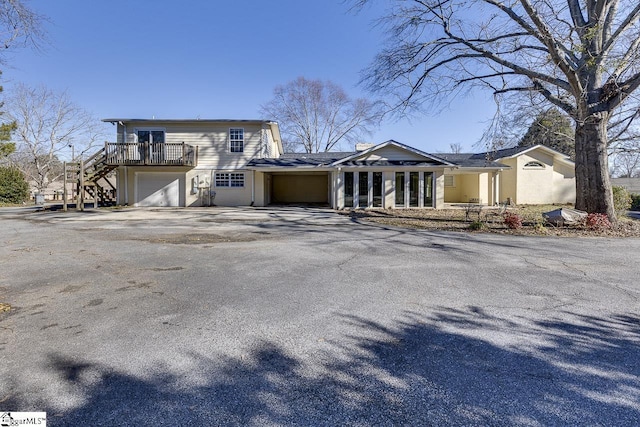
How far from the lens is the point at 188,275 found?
521 centimetres

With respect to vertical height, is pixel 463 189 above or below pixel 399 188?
above

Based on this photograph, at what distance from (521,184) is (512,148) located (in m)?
3.55

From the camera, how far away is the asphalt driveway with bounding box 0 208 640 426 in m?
2.09

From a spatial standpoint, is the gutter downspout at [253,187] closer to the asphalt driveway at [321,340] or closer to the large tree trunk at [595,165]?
the asphalt driveway at [321,340]

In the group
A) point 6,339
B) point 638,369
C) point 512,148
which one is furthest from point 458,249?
point 512,148

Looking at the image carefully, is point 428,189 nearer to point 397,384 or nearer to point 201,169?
point 201,169

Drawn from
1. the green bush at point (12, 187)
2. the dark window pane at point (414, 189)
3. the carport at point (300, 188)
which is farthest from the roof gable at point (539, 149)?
the green bush at point (12, 187)

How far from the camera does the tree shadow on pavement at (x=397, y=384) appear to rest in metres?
2.00

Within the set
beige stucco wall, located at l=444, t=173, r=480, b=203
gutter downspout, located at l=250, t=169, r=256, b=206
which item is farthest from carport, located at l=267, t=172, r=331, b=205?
beige stucco wall, located at l=444, t=173, r=480, b=203

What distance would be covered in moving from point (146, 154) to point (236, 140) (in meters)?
5.36

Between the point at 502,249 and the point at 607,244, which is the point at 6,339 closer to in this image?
the point at 502,249

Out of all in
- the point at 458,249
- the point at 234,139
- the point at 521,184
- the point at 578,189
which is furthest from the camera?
the point at 521,184

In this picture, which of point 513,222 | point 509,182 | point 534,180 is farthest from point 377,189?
point 534,180

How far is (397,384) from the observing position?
2324mm
